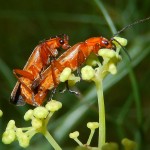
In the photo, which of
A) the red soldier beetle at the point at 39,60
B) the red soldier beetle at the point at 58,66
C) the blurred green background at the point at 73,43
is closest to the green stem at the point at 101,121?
the red soldier beetle at the point at 58,66

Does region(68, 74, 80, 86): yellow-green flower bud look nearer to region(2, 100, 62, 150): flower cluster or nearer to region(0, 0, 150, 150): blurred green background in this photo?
region(2, 100, 62, 150): flower cluster

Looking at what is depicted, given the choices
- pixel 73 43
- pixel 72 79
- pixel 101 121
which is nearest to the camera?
pixel 101 121

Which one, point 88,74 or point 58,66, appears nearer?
point 88,74

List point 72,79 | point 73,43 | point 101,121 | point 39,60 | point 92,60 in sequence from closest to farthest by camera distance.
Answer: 1. point 101,121
2. point 72,79
3. point 92,60
4. point 39,60
5. point 73,43

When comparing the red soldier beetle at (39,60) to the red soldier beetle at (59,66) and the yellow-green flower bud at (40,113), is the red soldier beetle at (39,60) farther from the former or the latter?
the yellow-green flower bud at (40,113)

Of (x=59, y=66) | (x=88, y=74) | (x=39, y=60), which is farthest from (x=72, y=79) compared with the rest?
(x=39, y=60)

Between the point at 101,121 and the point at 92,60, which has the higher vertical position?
the point at 92,60

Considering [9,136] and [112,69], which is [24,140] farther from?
[112,69]
